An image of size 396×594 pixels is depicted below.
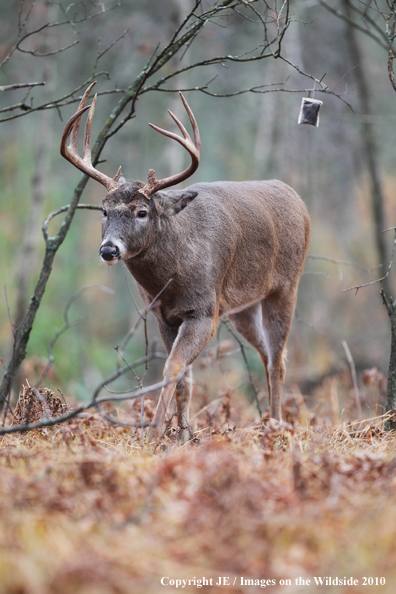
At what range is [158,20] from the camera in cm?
1116

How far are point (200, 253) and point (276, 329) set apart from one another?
1.65m

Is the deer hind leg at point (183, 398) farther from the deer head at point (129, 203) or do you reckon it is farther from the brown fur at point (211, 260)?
the deer head at point (129, 203)

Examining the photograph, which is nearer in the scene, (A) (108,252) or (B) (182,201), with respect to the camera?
(A) (108,252)

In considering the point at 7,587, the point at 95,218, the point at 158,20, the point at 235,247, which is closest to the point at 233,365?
the point at 158,20

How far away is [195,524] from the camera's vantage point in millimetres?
2461

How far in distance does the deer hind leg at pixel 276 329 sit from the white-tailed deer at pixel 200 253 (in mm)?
11

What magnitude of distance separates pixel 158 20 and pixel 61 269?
1033cm

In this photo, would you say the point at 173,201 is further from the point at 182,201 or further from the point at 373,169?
the point at 373,169

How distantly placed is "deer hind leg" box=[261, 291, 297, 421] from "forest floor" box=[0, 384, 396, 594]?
2986mm

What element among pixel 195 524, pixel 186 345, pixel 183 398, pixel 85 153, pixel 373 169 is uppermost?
pixel 373 169

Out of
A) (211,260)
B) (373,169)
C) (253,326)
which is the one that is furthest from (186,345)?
(373,169)

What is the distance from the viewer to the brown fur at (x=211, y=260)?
504cm

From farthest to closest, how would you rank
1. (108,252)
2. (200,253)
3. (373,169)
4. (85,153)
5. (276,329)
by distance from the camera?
(373,169) < (276,329) < (200,253) < (85,153) < (108,252)

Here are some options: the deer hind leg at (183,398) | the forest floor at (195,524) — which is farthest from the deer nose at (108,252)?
the forest floor at (195,524)
